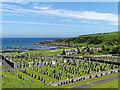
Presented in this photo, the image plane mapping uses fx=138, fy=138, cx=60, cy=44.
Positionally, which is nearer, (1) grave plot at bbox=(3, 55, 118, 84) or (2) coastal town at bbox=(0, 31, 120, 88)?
(2) coastal town at bbox=(0, 31, 120, 88)

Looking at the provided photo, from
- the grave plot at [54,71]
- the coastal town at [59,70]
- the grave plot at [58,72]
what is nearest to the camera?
the coastal town at [59,70]

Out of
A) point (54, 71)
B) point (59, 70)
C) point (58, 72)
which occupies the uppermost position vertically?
point (54, 71)

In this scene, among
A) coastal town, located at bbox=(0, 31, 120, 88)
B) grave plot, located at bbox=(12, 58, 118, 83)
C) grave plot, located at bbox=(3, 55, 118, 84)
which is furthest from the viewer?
grave plot, located at bbox=(12, 58, 118, 83)

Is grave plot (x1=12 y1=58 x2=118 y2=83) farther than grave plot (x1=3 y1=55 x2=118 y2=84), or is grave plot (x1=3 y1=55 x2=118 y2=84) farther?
grave plot (x1=12 y1=58 x2=118 y2=83)

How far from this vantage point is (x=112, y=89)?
1055 inches

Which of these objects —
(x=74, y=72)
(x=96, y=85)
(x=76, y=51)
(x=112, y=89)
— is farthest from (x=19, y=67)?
(x=76, y=51)

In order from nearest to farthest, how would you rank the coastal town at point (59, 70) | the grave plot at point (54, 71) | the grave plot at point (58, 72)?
the coastal town at point (59, 70)
the grave plot at point (54, 71)
the grave plot at point (58, 72)

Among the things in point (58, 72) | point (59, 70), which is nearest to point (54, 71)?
point (58, 72)

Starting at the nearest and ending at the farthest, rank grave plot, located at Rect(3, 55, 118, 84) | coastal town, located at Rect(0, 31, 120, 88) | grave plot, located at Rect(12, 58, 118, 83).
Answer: coastal town, located at Rect(0, 31, 120, 88) < grave plot, located at Rect(3, 55, 118, 84) < grave plot, located at Rect(12, 58, 118, 83)

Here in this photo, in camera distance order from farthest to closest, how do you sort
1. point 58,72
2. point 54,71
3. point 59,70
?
point 59,70 < point 54,71 < point 58,72

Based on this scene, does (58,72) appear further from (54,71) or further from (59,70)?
(59,70)

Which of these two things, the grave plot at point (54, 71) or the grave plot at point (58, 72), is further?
the grave plot at point (58, 72)

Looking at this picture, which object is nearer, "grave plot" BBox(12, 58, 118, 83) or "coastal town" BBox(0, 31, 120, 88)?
"coastal town" BBox(0, 31, 120, 88)

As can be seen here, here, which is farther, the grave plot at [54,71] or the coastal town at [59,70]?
the grave plot at [54,71]
